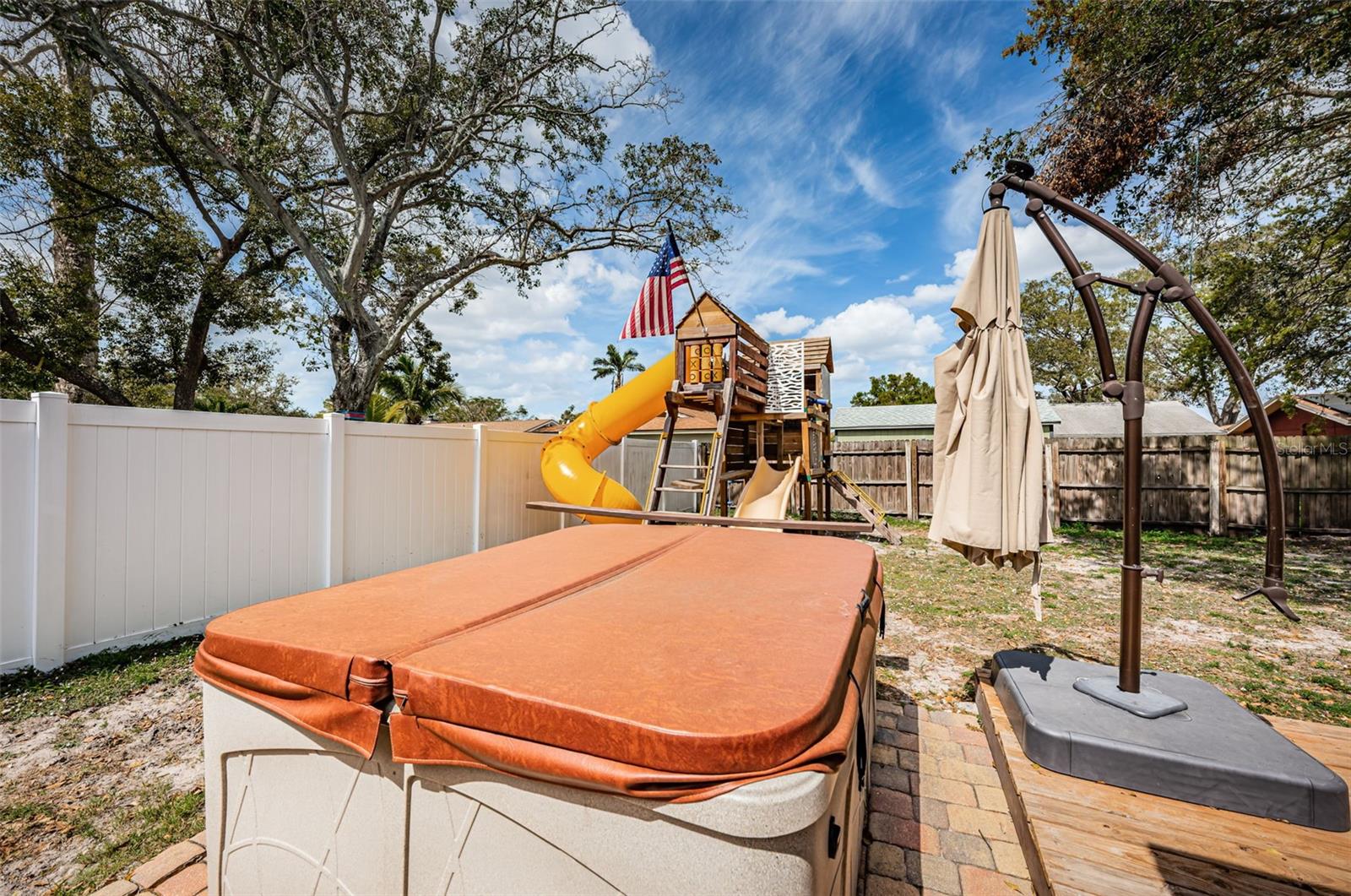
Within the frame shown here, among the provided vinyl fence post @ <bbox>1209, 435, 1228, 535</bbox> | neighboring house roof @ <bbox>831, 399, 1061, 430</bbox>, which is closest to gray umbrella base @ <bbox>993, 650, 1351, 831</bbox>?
vinyl fence post @ <bbox>1209, 435, 1228, 535</bbox>

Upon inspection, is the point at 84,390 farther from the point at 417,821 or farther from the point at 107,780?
the point at 417,821

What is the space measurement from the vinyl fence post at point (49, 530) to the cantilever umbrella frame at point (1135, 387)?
18.4 ft

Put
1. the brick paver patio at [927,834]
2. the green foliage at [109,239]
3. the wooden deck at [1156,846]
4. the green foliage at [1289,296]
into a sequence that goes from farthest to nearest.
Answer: the green foliage at [109,239], the green foliage at [1289,296], the brick paver patio at [927,834], the wooden deck at [1156,846]

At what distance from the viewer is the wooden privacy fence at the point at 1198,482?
9453 mm

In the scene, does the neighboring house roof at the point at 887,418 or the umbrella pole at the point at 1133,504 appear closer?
the umbrella pole at the point at 1133,504

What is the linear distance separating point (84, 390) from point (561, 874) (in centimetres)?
1372

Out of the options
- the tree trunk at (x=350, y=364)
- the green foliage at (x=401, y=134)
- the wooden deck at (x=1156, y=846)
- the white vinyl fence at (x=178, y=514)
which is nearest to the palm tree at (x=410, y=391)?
the green foliage at (x=401, y=134)

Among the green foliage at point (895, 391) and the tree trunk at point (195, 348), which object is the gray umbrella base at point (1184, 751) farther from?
the green foliage at point (895, 391)

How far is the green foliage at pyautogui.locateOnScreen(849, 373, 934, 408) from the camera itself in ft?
116

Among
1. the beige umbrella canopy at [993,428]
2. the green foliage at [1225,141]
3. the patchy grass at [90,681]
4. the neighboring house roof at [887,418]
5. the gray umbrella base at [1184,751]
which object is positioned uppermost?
the green foliage at [1225,141]

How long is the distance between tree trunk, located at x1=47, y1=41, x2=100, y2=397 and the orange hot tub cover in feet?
36.2

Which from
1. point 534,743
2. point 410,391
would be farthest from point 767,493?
point 410,391

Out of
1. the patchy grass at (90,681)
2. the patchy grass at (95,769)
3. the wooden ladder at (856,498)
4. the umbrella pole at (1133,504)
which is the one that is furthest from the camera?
the wooden ladder at (856,498)

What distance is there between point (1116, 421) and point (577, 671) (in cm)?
2512
